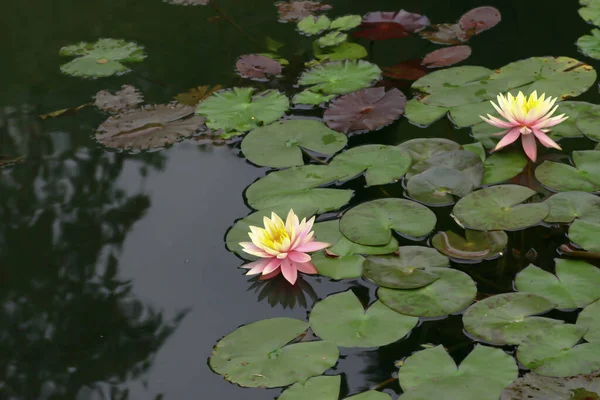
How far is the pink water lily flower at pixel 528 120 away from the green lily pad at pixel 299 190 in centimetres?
56

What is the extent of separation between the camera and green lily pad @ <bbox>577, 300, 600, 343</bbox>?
1531 mm

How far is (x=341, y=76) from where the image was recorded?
268cm

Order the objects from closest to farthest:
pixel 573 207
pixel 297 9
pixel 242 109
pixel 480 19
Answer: pixel 573 207 → pixel 242 109 → pixel 480 19 → pixel 297 9

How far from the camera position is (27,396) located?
160 centimetres

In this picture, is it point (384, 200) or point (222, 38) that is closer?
point (384, 200)

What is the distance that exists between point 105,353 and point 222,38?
190 centimetres

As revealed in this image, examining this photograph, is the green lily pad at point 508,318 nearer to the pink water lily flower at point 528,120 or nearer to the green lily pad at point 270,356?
the green lily pad at point 270,356

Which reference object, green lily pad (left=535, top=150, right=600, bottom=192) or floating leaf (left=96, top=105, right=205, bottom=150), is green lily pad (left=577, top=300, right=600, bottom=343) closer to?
green lily pad (left=535, top=150, right=600, bottom=192)

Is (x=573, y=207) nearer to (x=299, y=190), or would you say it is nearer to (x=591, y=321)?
(x=591, y=321)

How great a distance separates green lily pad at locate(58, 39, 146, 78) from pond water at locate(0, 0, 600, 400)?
0.06 metres

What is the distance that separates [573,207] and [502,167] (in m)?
0.28

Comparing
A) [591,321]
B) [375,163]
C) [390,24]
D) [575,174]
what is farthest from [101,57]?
[591,321]

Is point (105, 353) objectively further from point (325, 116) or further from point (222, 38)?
point (222, 38)

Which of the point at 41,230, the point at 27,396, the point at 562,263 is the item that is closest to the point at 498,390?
the point at 562,263
